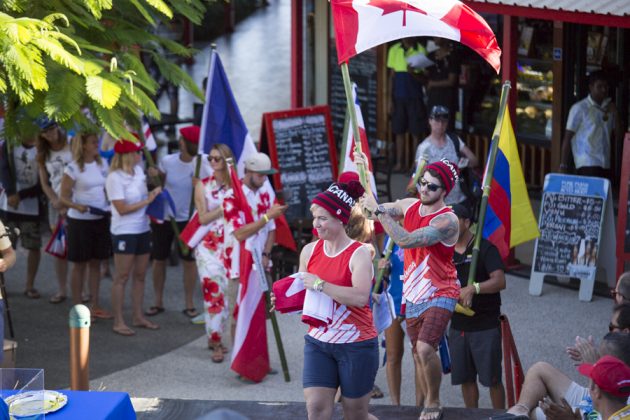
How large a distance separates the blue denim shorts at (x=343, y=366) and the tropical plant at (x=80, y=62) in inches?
76.3

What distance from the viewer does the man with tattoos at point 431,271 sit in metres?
7.41

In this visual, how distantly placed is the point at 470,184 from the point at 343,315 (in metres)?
5.93

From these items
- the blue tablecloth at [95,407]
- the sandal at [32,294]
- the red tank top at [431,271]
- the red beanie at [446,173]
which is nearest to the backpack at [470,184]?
the red beanie at [446,173]

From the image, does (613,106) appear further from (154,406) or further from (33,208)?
(154,406)

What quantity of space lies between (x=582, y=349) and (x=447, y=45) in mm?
10006

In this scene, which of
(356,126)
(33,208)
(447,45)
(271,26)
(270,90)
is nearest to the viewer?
(356,126)

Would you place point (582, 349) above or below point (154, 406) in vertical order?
above

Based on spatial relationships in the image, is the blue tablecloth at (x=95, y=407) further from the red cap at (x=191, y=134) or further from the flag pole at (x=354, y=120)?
the red cap at (x=191, y=134)

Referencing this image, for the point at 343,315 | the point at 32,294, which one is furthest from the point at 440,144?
the point at 343,315

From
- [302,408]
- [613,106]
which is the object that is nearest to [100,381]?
[302,408]

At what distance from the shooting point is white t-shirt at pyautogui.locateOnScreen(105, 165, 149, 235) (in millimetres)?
10242

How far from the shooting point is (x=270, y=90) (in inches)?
990

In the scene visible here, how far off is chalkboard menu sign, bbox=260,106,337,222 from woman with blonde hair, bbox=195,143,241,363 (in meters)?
3.08

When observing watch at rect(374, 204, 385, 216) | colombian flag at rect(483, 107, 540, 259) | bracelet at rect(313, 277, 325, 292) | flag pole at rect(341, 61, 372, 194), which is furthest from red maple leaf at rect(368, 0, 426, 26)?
Result: bracelet at rect(313, 277, 325, 292)
